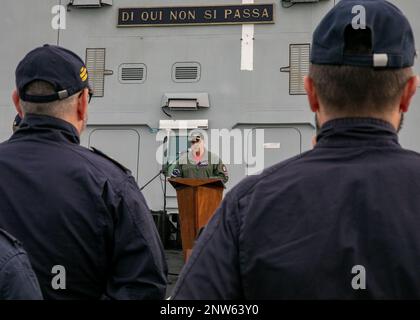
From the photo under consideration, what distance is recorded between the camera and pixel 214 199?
6270 mm

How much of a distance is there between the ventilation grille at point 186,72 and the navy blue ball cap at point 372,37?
22.2 feet

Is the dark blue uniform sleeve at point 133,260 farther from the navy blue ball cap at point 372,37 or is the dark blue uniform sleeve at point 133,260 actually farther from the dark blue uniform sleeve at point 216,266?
the navy blue ball cap at point 372,37

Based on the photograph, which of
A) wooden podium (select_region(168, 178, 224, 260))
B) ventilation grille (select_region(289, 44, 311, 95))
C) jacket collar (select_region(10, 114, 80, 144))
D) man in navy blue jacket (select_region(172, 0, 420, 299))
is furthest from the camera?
ventilation grille (select_region(289, 44, 311, 95))

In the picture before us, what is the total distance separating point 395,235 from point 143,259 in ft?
3.22

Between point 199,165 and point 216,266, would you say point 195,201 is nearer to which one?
point 199,165

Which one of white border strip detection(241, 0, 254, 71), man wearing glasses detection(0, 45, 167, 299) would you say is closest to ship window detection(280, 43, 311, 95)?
white border strip detection(241, 0, 254, 71)

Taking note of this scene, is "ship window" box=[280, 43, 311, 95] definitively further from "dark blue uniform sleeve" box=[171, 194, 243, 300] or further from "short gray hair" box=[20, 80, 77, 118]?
"dark blue uniform sleeve" box=[171, 194, 243, 300]

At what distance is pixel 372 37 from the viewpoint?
4.00ft

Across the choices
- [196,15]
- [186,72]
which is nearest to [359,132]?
[186,72]

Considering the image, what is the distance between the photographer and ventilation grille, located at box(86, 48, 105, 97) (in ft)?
26.9

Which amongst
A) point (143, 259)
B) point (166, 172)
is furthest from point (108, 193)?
point (166, 172)

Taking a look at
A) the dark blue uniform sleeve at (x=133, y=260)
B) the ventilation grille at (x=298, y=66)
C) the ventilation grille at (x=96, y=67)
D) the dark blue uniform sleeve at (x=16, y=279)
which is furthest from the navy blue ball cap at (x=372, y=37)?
the ventilation grille at (x=96, y=67)

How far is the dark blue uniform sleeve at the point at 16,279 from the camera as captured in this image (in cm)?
121

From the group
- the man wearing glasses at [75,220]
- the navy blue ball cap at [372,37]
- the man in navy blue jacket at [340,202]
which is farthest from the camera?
the man wearing glasses at [75,220]
